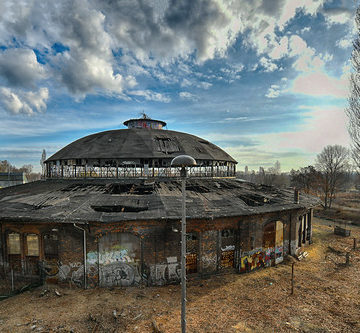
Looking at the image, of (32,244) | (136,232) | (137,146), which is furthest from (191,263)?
(137,146)

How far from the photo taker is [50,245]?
38.4 ft

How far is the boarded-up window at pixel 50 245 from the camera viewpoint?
1167 cm

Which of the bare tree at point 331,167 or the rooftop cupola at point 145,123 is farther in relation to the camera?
the bare tree at point 331,167

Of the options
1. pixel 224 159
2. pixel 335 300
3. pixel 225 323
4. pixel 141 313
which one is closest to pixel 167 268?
pixel 141 313

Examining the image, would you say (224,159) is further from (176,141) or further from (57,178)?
(57,178)

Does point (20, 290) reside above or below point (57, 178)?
below

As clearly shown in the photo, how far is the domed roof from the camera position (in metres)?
17.5

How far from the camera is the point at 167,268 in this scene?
11.6 metres

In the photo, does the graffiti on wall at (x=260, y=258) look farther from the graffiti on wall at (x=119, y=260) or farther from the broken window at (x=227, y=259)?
the graffiti on wall at (x=119, y=260)

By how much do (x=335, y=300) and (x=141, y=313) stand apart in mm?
10023

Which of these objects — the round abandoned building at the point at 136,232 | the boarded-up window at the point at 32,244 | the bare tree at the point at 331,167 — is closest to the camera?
the round abandoned building at the point at 136,232

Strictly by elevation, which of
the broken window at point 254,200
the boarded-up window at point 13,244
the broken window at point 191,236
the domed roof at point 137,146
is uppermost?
the domed roof at point 137,146

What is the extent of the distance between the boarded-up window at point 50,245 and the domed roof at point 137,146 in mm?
7432

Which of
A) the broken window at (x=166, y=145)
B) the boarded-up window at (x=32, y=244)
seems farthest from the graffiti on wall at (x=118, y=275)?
the broken window at (x=166, y=145)
